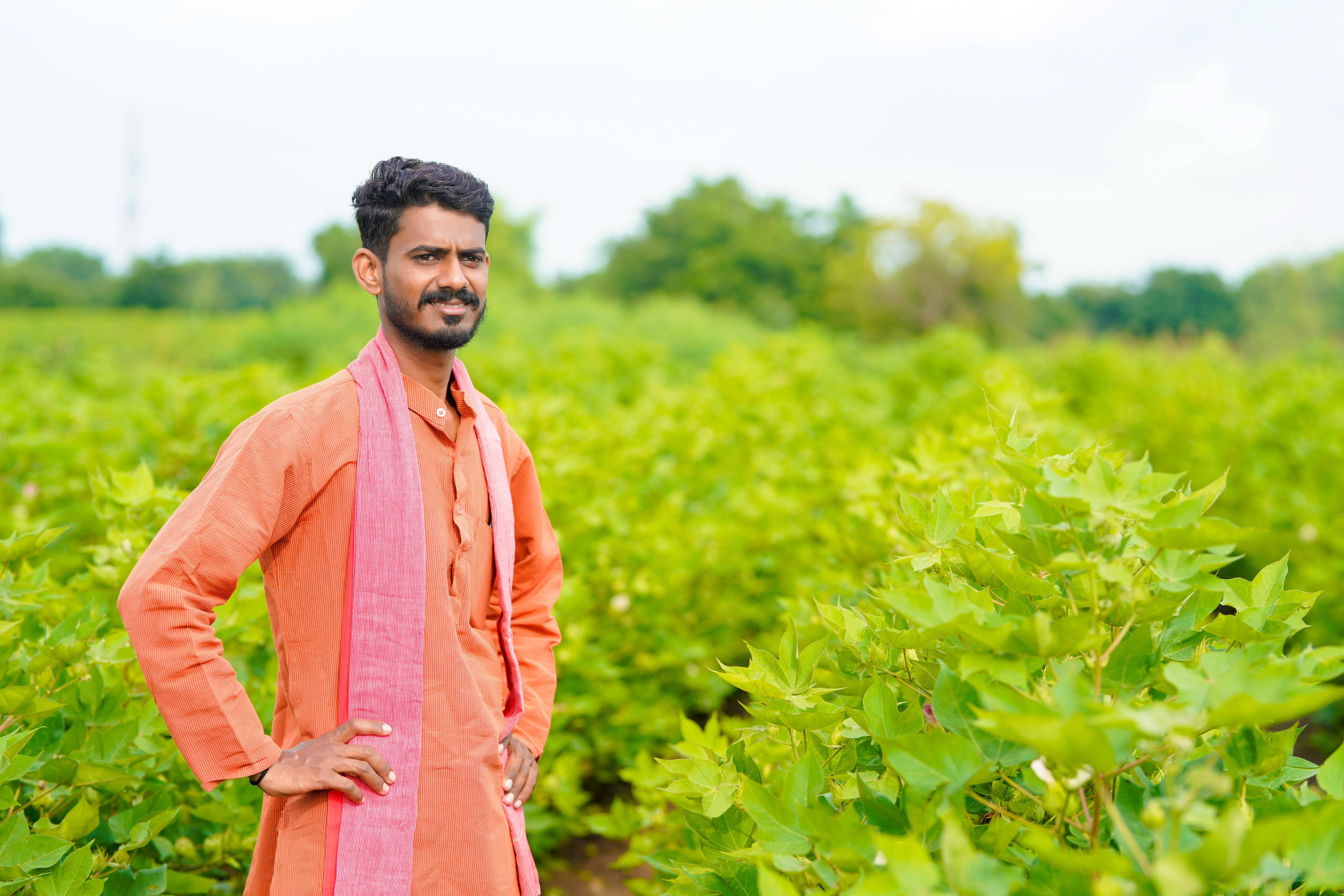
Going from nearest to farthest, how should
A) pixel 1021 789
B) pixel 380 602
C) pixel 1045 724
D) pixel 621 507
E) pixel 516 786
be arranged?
1. pixel 1045 724
2. pixel 1021 789
3. pixel 380 602
4. pixel 516 786
5. pixel 621 507

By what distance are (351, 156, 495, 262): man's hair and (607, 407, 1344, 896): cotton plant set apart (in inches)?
39.7

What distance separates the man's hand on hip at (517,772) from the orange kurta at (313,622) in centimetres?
3

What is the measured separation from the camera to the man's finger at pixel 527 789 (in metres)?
1.86

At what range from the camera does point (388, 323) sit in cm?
187

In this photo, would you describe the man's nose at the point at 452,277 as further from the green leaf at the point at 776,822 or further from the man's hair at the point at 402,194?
the green leaf at the point at 776,822

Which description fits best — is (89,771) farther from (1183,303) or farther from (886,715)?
(1183,303)

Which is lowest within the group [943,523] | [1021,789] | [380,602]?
[1021,789]

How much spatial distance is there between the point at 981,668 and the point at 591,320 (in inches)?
635

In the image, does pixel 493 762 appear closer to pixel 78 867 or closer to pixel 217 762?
pixel 217 762

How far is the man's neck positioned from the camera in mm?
1864

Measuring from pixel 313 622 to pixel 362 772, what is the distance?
0.88 feet

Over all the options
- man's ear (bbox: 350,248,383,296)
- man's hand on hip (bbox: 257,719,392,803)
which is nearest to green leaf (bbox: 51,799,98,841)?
man's hand on hip (bbox: 257,719,392,803)

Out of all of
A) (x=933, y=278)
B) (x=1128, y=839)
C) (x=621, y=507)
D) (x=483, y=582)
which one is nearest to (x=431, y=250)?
(x=483, y=582)

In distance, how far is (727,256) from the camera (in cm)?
4241
